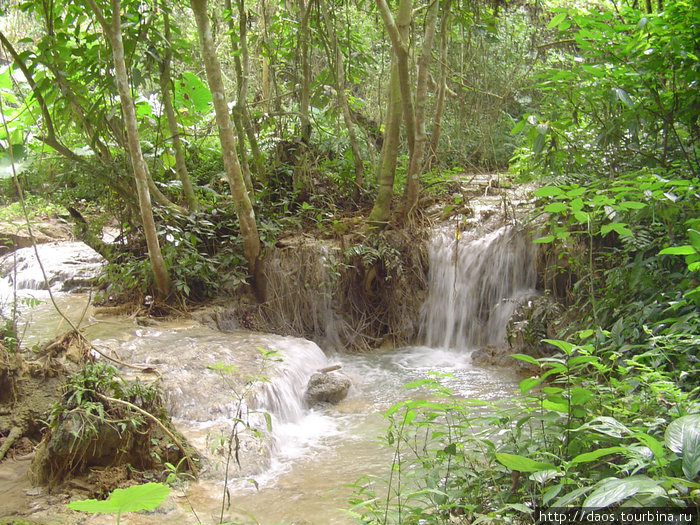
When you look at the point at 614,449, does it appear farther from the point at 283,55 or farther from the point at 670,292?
the point at 283,55

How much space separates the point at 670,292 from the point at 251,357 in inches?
149

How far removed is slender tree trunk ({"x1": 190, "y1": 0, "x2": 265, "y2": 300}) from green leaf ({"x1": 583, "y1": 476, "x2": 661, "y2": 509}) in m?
5.25

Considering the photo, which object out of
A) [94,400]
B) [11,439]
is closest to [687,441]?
[94,400]

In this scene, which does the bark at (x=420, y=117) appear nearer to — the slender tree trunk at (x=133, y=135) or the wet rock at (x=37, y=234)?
the slender tree trunk at (x=133, y=135)

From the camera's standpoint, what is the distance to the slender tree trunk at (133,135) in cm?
528

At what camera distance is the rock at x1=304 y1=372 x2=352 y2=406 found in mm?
5301

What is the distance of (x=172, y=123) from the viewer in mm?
7055

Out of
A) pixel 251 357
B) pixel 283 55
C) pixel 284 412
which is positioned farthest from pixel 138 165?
pixel 283 55

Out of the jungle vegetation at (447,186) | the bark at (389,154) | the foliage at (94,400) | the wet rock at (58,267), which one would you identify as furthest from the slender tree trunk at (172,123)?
the foliage at (94,400)

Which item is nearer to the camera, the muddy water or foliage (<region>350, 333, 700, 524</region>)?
foliage (<region>350, 333, 700, 524</region>)

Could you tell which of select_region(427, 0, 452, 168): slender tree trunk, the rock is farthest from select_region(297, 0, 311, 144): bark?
the rock

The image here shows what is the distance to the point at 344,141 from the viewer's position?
28.5ft

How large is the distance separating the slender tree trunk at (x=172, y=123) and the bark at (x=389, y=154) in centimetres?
251

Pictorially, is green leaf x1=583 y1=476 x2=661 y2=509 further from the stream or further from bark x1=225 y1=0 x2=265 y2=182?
bark x1=225 y1=0 x2=265 y2=182
